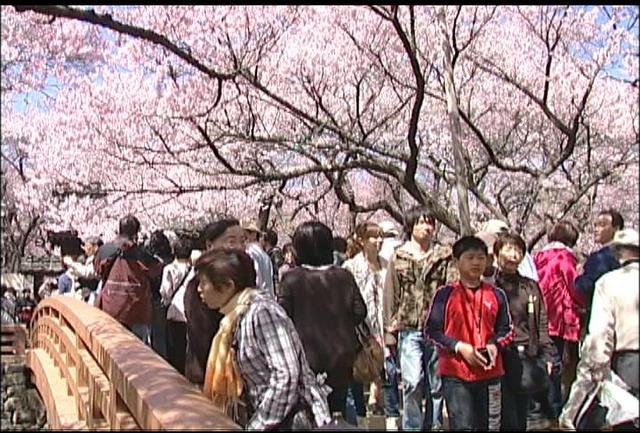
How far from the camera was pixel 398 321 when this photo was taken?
500 cm

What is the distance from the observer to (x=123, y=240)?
245 inches

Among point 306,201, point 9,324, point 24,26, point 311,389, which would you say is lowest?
point 311,389

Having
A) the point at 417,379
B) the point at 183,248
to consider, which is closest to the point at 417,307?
the point at 417,379

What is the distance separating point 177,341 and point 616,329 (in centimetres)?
388

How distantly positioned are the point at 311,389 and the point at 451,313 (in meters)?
1.33

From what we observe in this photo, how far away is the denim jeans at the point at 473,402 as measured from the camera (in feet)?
12.8

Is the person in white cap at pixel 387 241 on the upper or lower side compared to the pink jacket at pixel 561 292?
upper

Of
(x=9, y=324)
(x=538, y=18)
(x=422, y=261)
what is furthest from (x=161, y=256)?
(x=538, y=18)

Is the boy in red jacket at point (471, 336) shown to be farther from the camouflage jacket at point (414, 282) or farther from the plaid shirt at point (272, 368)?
the plaid shirt at point (272, 368)

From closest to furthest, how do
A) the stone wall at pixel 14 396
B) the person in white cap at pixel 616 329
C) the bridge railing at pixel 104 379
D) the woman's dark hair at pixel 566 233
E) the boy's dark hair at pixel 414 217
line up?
1. the person in white cap at pixel 616 329
2. the bridge railing at pixel 104 379
3. the stone wall at pixel 14 396
4. the boy's dark hair at pixel 414 217
5. the woman's dark hair at pixel 566 233

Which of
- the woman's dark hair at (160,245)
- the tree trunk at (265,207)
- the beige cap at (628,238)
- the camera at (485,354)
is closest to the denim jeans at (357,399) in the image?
the camera at (485,354)

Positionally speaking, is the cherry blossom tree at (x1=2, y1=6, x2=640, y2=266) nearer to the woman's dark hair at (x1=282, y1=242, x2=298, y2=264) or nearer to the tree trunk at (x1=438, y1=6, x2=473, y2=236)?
the tree trunk at (x1=438, y1=6, x2=473, y2=236)

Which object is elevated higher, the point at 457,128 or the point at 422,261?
the point at 457,128

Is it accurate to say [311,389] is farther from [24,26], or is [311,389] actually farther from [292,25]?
[292,25]
